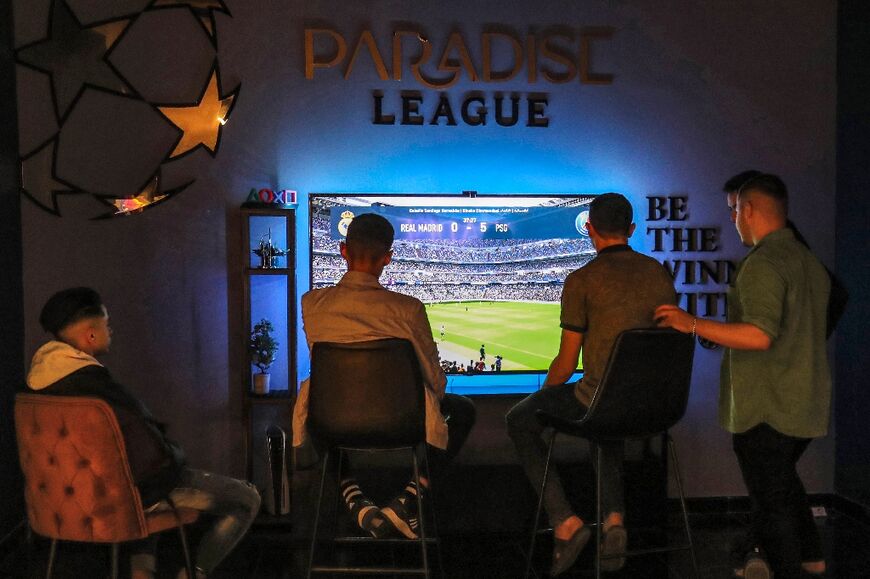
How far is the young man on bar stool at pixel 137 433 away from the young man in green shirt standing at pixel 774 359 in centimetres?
A: 166

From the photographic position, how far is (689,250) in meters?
4.32

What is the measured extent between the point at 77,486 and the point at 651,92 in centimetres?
345

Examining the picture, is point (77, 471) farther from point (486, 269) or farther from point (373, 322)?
point (486, 269)

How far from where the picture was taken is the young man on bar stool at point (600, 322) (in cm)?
279

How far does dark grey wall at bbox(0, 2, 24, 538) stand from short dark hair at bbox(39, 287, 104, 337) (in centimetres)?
136

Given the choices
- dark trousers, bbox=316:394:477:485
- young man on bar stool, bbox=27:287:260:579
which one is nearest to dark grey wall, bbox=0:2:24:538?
young man on bar stool, bbox=27:287:260:579

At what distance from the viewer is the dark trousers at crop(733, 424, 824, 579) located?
2.71m

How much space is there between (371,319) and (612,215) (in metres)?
0.96

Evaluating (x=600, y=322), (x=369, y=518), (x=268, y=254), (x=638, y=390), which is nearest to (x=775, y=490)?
(x=638, y=390)

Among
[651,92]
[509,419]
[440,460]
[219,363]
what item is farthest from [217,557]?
[651,92]

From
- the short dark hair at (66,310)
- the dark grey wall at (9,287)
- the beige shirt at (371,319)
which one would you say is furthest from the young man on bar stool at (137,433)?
the dark grey wall at (9,287)

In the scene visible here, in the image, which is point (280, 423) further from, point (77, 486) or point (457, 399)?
point (77, 486)

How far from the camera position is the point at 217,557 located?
9.33 ft

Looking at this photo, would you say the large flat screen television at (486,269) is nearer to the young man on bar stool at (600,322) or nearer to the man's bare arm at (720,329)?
the young man on bar stool at (600,322)
